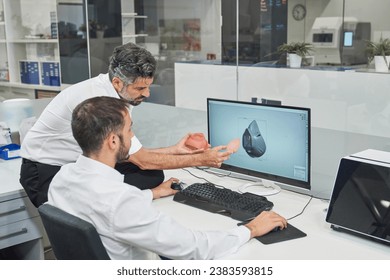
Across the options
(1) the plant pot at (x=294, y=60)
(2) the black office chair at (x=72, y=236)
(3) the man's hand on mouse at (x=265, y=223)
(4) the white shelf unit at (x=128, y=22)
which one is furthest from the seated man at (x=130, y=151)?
(4) the white shelf unit at (x=128, y=22)

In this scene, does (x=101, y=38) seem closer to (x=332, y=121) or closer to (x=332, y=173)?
(x=332, y=121)

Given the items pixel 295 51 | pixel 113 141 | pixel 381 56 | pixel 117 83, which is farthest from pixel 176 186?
pixel 295 51

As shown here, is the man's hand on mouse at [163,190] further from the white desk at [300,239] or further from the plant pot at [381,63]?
the plant pot at [381,63]

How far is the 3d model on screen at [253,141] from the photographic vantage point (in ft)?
7.20

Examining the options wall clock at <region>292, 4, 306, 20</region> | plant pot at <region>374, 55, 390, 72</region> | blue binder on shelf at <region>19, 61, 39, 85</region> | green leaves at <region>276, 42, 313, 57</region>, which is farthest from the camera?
wall clock at <region>292, 4, 306, 20</region>

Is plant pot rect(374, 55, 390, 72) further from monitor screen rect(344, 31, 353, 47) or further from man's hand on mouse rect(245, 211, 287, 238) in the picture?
monitor screen rect(344, 31, 353, 47)

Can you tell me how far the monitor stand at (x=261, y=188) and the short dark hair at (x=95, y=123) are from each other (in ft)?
3.04

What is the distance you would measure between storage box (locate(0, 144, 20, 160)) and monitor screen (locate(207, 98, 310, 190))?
1415mm

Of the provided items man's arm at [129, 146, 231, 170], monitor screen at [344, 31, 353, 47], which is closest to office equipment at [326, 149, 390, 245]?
man's arm at [129, 146, 231, 170]

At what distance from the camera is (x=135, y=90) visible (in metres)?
2.15

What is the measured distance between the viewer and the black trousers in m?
2.32

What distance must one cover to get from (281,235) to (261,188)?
0.56 meters

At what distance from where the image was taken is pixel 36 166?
7.75 feet
